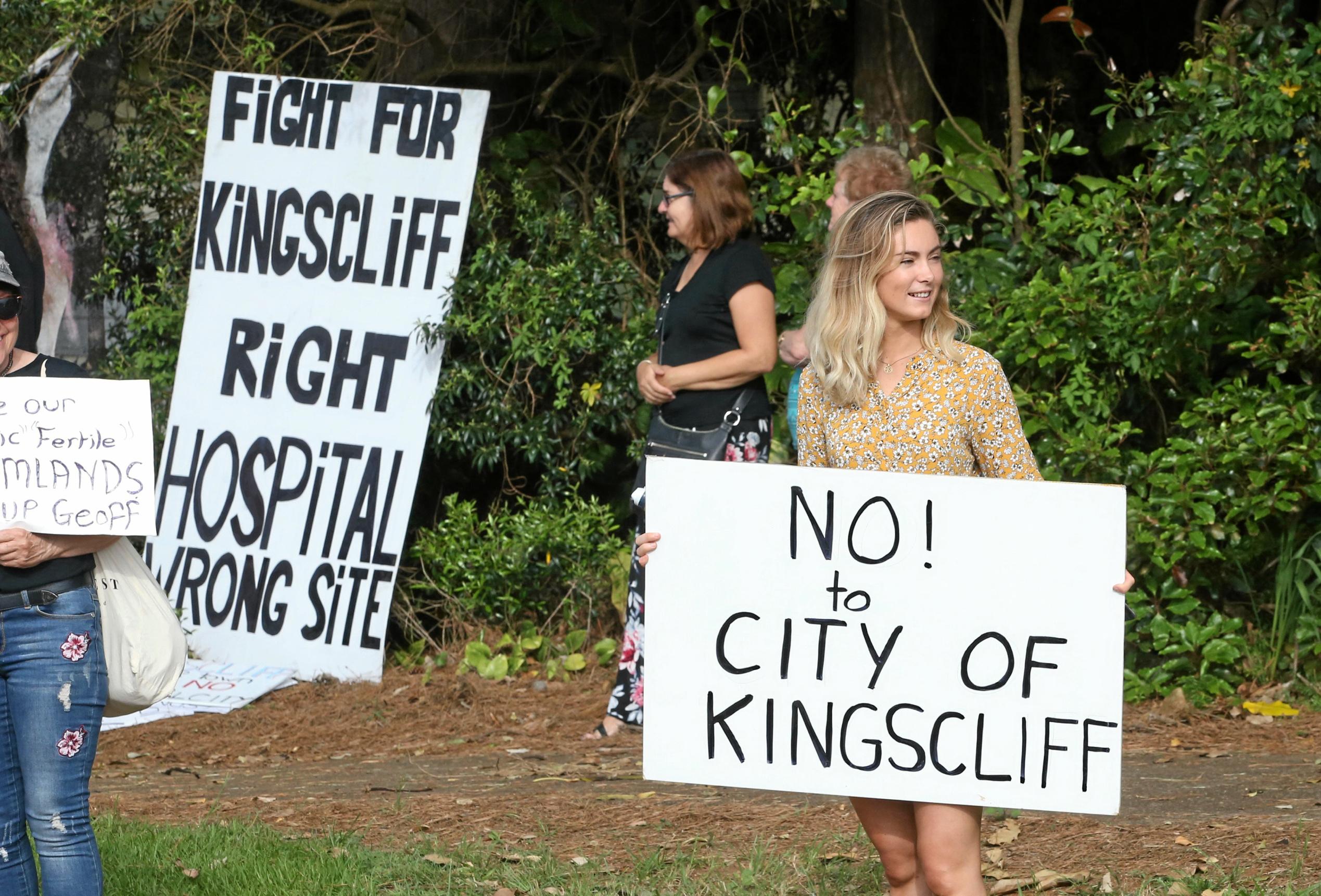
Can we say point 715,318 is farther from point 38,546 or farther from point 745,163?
point 38,546

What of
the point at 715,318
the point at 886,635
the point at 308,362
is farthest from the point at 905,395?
the point at 308,362

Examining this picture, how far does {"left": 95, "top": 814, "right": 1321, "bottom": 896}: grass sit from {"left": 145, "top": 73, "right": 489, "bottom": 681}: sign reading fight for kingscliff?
2.45 meters

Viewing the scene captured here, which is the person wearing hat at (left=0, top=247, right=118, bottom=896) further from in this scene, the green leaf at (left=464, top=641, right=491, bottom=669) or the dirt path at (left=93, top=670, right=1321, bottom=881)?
the green leaf at (left=464, top=641, right=491, bottom=669)

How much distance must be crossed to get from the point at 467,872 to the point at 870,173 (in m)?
2.54

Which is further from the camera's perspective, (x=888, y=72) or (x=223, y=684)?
(x=888, y=72)

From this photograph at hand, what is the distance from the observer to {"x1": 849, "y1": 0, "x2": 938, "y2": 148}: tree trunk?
6969mm

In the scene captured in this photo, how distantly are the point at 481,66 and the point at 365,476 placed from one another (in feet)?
7.14

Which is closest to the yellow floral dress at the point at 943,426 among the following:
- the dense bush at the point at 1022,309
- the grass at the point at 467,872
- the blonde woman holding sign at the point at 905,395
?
the blonde woman holding sign at the point at 905,395

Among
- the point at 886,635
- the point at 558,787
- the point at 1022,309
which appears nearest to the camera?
the point at 886,635

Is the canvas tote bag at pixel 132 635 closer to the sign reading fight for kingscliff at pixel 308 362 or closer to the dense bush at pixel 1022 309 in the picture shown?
the sign reading fight for kingscliff at pixel 308 362

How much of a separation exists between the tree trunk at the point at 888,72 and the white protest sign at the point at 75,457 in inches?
179

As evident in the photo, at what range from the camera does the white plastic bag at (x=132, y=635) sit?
3.33 metres

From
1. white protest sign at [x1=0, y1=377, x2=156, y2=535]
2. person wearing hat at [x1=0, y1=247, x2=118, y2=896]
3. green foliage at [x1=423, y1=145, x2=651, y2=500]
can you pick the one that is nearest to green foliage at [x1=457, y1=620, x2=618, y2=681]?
green foliage at [x1=423, y1=145, x2=651, y2=500]

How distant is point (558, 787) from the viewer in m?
5.08
